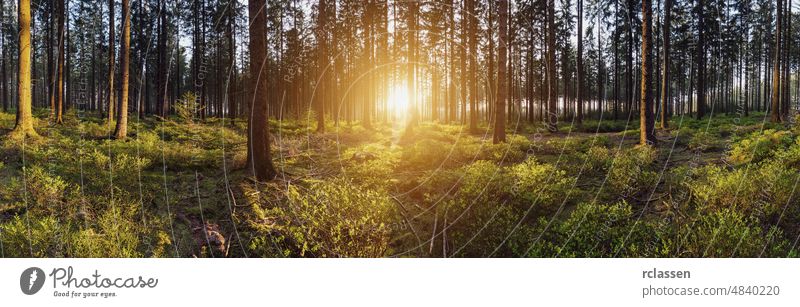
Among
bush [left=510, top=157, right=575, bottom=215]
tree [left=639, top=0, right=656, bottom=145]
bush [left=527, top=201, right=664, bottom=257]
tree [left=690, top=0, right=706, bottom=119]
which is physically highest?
tree [left=690, top=0, right=706, bottom=119]

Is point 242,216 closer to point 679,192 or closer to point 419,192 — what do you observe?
point 419,192

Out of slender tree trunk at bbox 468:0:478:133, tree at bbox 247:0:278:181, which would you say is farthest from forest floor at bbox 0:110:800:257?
slender tree trunk at bbox 468:0:478:133

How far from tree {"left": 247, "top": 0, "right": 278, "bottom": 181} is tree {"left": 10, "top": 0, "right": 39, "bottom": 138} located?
8729mm

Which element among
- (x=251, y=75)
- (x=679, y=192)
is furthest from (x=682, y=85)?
(x=251, y=75)

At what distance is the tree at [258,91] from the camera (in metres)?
7.40

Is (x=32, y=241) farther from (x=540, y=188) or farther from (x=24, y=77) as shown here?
(x=24, y=77)

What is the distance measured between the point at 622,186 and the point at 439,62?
2067 cm

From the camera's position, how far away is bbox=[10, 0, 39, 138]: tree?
11141mm

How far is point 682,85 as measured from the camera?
50.2 m

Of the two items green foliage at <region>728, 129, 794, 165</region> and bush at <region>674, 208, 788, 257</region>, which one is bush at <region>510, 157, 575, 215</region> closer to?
bush at <region>674, 208, 788, 257</region>

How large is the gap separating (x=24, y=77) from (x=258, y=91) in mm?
9376

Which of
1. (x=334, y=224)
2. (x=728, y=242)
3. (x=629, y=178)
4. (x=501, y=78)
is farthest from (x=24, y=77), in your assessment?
(x=728, y=242)

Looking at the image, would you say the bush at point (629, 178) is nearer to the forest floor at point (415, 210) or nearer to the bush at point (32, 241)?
the forest floor at point (415, 210)

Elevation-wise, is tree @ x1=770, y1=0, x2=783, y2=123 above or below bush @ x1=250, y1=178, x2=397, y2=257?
above
